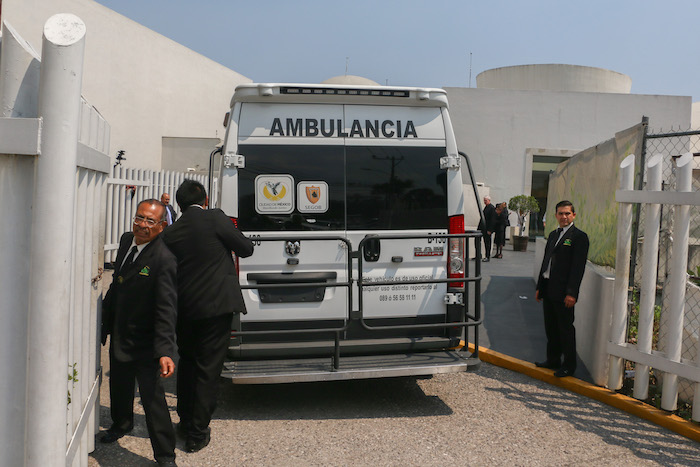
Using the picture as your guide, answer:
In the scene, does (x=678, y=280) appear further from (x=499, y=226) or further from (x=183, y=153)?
(x=183, y=153)

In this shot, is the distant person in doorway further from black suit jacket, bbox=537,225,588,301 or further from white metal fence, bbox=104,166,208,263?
black suit jacket, bbox=537,225,588,301

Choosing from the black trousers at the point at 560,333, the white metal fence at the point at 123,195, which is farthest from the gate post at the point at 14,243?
the white metal fence at the point at 123,195

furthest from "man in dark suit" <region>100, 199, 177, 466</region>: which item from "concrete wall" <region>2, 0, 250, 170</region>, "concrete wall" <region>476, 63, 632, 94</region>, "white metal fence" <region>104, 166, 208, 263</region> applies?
"concrete wall" <region>476, 63, 632, 94</region>

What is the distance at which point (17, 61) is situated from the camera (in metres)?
2.49

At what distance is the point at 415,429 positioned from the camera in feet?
15.4

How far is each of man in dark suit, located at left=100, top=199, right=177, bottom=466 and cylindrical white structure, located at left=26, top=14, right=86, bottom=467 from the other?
3.36 feet

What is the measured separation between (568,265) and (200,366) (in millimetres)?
3561

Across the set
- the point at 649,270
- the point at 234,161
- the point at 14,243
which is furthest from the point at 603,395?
the point at 14,243

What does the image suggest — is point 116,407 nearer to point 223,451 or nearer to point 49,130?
point 223,451

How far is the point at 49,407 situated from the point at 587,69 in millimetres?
31979

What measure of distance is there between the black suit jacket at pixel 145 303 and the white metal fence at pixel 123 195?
8.83 metres

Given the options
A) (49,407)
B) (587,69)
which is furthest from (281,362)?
(587,69)

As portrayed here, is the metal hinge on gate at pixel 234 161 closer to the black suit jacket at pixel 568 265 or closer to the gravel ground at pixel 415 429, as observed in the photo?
the gravel ground at pixel 415 429

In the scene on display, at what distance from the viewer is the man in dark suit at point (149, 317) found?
3.69 m
